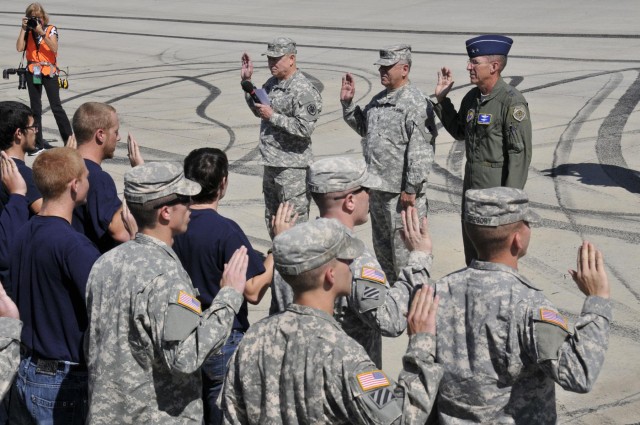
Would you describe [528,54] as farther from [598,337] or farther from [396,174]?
[598,337]

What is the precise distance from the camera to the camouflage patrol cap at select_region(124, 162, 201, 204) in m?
4.68

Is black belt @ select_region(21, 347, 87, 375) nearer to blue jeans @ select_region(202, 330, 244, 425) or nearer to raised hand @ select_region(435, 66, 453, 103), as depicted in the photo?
blue jeans @ select_region(202, 330, 244, 425)

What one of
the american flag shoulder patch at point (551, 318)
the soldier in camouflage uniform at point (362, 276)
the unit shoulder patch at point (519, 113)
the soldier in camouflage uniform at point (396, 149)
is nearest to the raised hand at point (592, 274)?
the american flag shoulder patch at point (551, 318)

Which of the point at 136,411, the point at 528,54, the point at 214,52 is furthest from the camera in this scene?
the point at 214,52

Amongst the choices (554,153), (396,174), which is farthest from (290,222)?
(554,153)

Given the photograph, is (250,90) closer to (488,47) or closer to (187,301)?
(488,47)

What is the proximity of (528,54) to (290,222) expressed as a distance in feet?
52.0

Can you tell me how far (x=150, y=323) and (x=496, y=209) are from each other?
156cm

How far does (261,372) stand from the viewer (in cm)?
388

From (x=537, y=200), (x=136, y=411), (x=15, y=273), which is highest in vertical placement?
(x=15, y=273)

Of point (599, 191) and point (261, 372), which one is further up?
point (261, 372)

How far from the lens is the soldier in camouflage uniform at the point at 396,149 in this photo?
820cm

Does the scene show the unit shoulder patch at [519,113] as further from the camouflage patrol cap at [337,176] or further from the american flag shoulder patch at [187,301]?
the american flag shoulder patch at [187,301]

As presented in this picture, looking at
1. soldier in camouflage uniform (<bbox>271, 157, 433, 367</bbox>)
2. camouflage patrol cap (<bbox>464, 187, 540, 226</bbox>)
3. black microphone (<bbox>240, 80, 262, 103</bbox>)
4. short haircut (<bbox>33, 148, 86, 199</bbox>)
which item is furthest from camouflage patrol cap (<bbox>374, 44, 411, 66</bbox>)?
camouflage patrol cap (<bbox>464, 187, 540, 226</bbox>)
